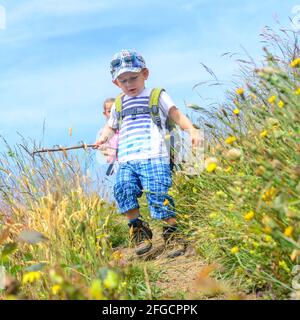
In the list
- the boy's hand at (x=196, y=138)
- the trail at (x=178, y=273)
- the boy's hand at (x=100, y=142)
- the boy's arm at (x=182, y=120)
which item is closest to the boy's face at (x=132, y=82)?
the boy's arm at (x=182, y=120)

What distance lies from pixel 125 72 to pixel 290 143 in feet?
7.92

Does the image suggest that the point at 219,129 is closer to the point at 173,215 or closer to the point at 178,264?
the point at 173,215

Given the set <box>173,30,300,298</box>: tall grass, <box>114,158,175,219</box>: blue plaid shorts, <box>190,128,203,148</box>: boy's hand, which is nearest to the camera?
<box>173,30,300,298</box>: tall grass

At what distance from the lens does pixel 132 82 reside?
530 cm

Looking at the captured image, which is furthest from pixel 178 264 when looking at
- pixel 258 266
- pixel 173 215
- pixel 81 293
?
pixel 81 293

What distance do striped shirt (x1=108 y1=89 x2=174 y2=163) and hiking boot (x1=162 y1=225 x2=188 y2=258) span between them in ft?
2.14

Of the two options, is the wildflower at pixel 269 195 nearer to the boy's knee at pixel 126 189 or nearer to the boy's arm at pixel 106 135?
the boy's knee at pixel 126 189

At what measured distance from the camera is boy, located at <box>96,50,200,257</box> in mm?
5125

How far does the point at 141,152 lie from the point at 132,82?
0.64 metres

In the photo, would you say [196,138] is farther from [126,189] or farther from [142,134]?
[126,189]

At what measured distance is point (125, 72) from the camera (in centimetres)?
527

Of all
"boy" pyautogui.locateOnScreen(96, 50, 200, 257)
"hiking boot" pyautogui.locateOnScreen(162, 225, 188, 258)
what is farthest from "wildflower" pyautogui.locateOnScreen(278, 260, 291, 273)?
"boy" pyautogui.locateOnScreen(96, 50, 200, 257)

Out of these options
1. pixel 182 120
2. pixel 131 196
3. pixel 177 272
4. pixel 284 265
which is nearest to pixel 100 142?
pixel 131 196

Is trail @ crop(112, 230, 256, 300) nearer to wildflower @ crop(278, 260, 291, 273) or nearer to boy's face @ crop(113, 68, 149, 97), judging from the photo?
wildflower @ crop(278, 260, 291, 273)
